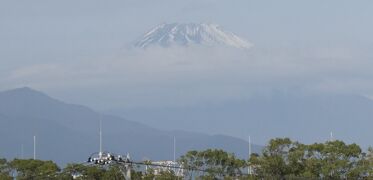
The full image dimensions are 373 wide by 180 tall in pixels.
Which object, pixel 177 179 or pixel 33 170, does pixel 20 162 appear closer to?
pixel 33 170

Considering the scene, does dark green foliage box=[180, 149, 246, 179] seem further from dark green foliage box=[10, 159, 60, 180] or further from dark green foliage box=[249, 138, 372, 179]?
dark green foliage box=[10, 159, 60, 180]

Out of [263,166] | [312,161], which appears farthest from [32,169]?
[312,161]

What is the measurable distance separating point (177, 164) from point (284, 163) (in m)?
11.5

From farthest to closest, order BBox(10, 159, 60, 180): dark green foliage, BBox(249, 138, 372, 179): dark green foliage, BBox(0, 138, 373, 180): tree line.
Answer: BBox(10, 159, 60, 180): dark green foliage
BBox(0, 138, 373, 180): tree line
BBox(249, 138, 372, 179): dark green foliage

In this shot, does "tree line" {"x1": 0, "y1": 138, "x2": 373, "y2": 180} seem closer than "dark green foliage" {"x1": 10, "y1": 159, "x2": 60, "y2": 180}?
Yes

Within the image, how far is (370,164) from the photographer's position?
96.1 metres

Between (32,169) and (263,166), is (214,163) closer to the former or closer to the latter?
(263,166)

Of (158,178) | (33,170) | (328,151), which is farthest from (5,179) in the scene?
(328,151)

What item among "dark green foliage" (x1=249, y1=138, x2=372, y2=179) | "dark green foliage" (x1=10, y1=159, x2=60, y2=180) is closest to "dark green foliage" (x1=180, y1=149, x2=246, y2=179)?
"dark green foliage" (x1=249, y1=138, x2=372, y2=179)

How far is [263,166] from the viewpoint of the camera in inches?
3789

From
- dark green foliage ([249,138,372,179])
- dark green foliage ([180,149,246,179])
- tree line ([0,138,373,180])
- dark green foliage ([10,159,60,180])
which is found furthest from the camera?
dark green foliage ([180,149,246,179])

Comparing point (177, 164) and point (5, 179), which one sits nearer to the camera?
point (5, 179)

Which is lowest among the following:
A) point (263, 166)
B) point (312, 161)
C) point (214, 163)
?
point (263, 166)

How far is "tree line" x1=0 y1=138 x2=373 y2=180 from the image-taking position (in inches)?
3777
